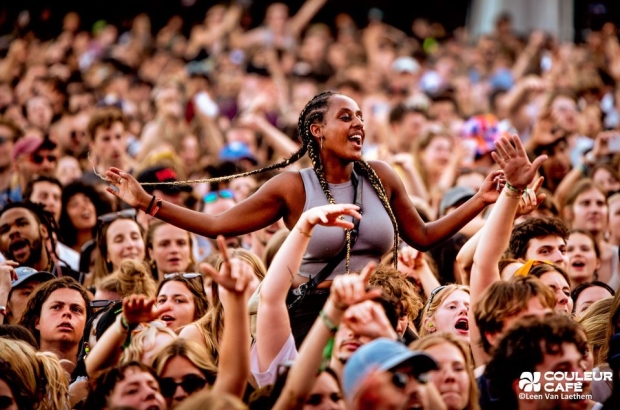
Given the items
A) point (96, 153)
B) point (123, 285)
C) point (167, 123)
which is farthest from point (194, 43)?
point (123, 285)

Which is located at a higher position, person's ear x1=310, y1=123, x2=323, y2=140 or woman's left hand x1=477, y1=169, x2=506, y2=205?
person's ear x1=310, y1=123, x2=323, y2=140

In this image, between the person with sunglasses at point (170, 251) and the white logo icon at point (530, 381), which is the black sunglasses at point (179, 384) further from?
the person with sunglasses at point (170, 251)

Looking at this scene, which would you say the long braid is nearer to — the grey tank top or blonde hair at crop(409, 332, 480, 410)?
the grey tank top

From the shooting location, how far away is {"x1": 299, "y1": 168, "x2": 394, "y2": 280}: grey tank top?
16.3 ft

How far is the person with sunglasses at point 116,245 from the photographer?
7473 millimetres

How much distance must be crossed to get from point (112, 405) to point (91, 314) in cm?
192

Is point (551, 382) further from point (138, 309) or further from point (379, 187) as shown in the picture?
point (138, 309)

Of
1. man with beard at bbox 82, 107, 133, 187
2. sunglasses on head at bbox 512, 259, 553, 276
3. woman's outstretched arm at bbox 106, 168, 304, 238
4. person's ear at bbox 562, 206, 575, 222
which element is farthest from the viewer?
man with beard at bbox 82, 107, 133, 187

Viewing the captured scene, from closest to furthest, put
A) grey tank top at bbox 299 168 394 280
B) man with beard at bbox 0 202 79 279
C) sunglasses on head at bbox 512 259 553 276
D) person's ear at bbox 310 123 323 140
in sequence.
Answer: grey tank top at bbox 299 168 394 280 < person's ear at bbox 310 123 323 140 < sunglasses on head at bbox 512 259 553 276 < man with beard at bbox 0 202 79 279

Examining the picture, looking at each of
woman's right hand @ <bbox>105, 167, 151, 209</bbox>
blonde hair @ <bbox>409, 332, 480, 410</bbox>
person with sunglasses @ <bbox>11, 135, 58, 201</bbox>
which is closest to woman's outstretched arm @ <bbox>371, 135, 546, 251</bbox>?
blonde hair @ <bbox>409, 332, 480, 410</bbox>

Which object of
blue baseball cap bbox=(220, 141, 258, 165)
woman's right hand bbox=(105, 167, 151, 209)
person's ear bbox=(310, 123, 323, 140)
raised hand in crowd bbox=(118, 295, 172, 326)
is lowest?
raised hand in crowd bbox=(118, 295, 172, 326)

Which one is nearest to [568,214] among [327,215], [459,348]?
[459,348]

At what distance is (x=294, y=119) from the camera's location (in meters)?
13.6

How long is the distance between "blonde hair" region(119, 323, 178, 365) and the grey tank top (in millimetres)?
809
